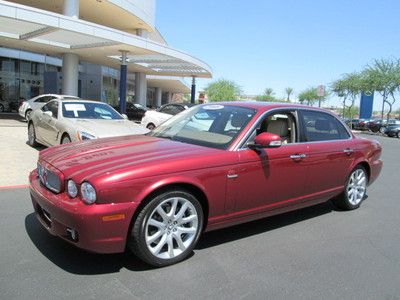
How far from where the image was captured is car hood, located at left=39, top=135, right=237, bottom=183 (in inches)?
143

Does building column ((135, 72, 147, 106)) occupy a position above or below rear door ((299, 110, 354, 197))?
above

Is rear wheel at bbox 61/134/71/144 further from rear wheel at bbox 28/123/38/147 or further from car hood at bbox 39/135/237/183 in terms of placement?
car hood at bbox 39/135/237/183

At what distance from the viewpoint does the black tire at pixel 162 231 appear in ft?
12.1

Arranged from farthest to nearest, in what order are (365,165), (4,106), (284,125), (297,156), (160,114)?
(4,106) < (160,114) < (365,165) < (284,125) < (297,156)

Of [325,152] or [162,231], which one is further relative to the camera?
[325,152]

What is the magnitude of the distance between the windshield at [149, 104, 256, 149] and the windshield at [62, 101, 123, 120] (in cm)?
477

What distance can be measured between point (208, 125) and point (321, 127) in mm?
1727

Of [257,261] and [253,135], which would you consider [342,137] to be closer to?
[253,135]

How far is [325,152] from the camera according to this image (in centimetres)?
545

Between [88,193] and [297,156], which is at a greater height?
[297,156]

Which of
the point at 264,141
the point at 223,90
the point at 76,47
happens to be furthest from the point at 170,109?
the point at 223,90

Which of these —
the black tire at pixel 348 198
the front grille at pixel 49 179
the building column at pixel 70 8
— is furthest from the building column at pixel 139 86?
the front grille at pixel 49 179

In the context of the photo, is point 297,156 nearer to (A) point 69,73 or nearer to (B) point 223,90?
(A) point 69,73

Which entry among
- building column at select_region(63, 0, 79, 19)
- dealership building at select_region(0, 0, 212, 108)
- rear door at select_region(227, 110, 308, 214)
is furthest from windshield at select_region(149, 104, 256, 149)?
building column at select_region(63, 0, 79, 19)
